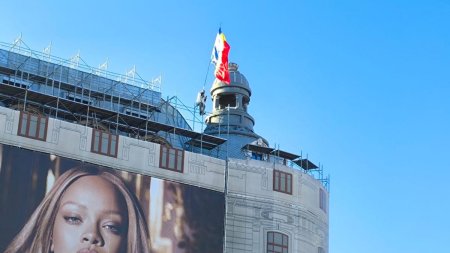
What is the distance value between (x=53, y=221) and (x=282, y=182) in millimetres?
21801

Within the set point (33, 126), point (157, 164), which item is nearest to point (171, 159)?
point (157, 164)

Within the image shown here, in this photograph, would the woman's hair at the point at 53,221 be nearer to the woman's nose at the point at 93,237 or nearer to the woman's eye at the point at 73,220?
the woman's eye at the point at 73,220

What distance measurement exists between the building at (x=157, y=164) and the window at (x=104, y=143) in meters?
0.08

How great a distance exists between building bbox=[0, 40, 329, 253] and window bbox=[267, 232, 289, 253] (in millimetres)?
88

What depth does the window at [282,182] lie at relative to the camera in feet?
231

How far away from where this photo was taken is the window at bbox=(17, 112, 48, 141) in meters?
60.4

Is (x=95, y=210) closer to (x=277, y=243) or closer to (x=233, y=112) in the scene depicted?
(x=277, y=243)

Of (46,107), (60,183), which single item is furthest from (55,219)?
Answer: (46,107)

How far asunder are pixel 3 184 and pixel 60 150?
5.75m

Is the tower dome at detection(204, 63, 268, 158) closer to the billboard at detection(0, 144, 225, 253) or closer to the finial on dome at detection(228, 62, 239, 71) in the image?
the finial on dome at detection(228, 62, 239, 71)

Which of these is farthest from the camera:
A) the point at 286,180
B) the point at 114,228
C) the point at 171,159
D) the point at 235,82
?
the point at 235,82

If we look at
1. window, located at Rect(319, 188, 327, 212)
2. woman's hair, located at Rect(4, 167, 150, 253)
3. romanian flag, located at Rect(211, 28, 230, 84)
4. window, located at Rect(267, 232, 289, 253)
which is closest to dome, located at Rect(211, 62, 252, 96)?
romanian flag, located at Rect(211, 28, 230, 84)

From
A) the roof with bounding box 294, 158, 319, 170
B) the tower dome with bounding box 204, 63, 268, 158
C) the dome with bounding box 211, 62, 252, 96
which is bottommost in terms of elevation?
the roof with bounding box 294, 158, 319, 170

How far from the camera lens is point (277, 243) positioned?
68.4 m
